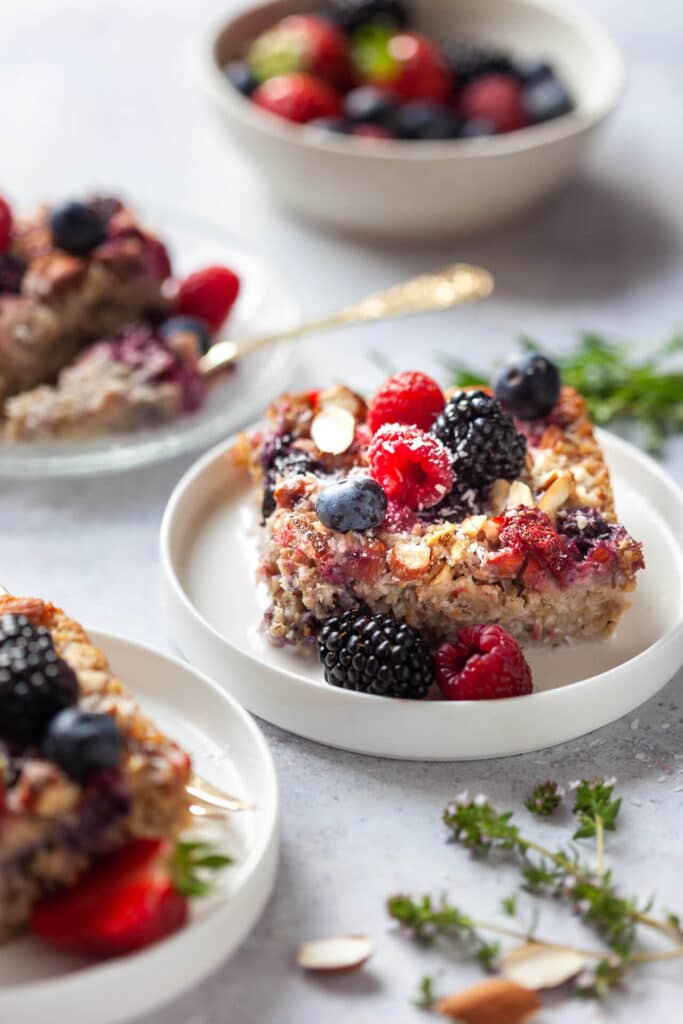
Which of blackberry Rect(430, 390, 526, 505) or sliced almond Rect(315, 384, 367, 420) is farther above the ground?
blackberry Rect(430, 390, 526, 505)

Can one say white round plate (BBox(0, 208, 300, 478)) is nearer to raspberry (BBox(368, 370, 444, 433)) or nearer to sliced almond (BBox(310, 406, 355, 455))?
sliced almond (BBox(310, 406, 355, 455))

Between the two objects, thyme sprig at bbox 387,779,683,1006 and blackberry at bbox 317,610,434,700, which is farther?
blackberry at bbox 317,610,434,700

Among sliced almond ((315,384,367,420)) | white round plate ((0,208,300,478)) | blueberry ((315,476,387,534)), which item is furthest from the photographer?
white round plate ((0,208,300,478))

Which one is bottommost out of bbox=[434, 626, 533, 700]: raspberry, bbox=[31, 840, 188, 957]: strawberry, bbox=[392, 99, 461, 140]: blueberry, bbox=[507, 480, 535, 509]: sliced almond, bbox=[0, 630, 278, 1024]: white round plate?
bbox=[0, 630, 278, 1024]: white round plate

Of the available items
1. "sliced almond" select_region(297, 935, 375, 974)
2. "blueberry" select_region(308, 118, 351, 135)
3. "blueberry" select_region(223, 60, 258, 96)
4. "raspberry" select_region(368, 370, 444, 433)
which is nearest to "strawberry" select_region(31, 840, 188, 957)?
"sliced almond" select_region(297, 935, 375, 974)

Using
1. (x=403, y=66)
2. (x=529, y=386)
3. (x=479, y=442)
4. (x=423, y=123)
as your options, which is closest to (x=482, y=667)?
(x=479, y=442)

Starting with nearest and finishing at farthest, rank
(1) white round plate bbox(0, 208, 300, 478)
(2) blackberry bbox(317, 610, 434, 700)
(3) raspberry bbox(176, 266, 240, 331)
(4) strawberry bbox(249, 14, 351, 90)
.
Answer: (2) blackberry bbox(317, 610, 434, 700)
(1) white round plate bbox(0, 208, 300, 478)
(3) raspberry bbox(176, 266, 240, 331)
(4) strawberry bbox(249, 14, 351, 90)
